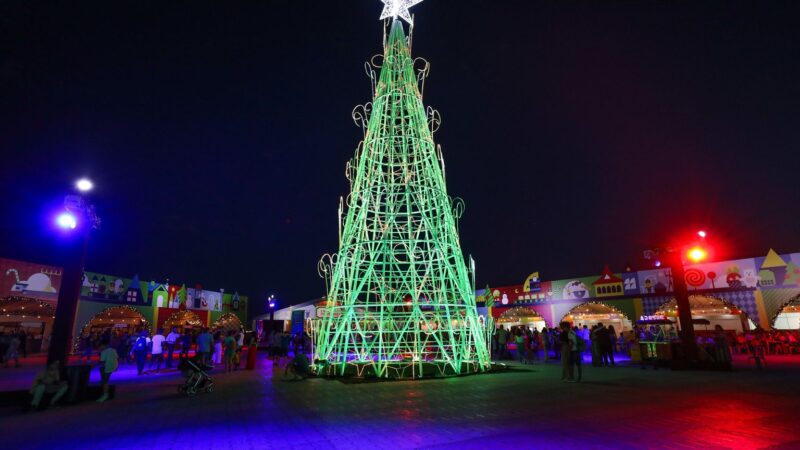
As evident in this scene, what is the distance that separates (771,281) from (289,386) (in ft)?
85.8

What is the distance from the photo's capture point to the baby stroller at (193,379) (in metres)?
9.32

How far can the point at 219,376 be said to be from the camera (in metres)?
13.1

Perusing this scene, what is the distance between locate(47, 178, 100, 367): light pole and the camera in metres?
8.70

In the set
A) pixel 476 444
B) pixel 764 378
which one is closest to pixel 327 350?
pixel 476 444

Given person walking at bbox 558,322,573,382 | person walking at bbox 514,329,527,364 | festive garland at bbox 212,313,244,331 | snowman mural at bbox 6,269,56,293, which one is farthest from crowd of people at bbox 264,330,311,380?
festive garland at bbox 212,313,244,331

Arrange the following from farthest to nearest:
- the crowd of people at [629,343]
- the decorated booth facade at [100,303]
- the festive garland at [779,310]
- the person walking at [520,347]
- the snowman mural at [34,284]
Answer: the decorated booth facade at [100,303]
the snowman mural at [34,284]
the festive garland at [779,310]
the person walking at [520,347]
the crowd of people at [629,343]

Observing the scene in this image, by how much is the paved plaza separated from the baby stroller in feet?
0.96

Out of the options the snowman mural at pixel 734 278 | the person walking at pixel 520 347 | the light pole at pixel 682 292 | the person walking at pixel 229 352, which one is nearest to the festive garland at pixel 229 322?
the person walking at pixel 229 352

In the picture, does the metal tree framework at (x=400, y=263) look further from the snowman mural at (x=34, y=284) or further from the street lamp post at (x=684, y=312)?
the snowman mural at (x=34, y=284)

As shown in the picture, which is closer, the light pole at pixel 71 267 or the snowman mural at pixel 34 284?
the light pole at pixel 71 267

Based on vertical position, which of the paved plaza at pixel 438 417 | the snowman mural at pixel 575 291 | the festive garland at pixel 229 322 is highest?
the snowman mural at pixel 575 291

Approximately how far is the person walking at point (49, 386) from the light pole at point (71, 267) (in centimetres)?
37

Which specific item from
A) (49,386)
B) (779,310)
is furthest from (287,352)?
(779,310)

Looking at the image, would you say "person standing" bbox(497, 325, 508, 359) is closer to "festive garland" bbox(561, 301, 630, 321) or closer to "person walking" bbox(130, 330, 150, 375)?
"person walking" bbox(130, 330, 150, 375)
